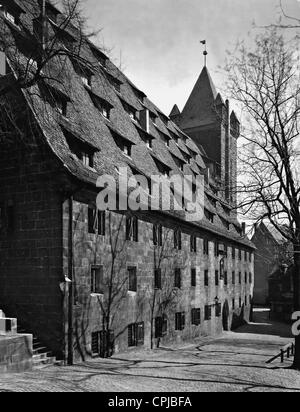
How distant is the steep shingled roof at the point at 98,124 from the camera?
16.5m

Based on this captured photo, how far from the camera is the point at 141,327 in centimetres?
2105

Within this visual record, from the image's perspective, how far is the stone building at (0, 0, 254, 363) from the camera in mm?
15828

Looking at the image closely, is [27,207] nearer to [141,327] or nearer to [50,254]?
[50,254]

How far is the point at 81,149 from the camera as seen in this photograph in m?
18.0

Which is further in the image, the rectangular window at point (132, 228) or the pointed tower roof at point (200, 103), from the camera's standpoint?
the pointed tower roof at point (200, 103)

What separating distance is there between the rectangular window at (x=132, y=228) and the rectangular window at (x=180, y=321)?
7185 millimetres

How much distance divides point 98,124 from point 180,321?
41.4 ft

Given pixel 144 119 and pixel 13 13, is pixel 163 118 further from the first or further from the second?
pixel 13 13

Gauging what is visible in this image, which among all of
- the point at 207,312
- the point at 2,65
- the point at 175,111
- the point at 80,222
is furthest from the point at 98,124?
the point at 175,111

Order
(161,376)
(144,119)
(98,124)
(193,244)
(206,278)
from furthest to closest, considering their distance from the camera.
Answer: (206,278) → (193,244) → (144,119) → (98,124) → (161,376)

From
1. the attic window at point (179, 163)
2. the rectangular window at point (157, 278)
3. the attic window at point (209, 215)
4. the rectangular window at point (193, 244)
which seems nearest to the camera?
the rectangular window at point (157, 278)

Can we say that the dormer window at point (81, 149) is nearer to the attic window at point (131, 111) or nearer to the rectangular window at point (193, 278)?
the attic window at point (131, 111)

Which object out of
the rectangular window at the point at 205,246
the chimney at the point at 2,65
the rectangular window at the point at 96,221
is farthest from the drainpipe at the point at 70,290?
the rectangular window at the point at 205,246

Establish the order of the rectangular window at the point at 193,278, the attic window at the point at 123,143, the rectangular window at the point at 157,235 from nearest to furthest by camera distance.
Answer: the attic window at the point at 123,143 < the rectangular window at the point at 157,235 < the rectangular window at the point at 193,278
